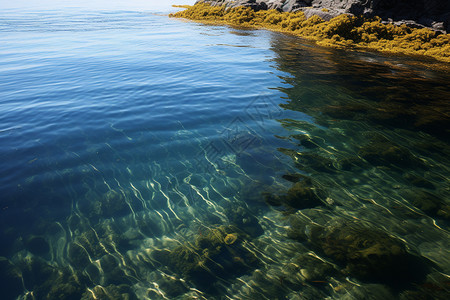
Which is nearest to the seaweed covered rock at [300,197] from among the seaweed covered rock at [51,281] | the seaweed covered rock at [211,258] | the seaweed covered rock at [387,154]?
the seaweed covered rock at [211,258]

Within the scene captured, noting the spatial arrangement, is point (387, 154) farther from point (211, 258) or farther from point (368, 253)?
point (211, 258)

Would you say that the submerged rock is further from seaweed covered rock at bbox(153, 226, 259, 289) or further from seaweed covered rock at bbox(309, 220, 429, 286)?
seaweed covered rock at bbox(309, 220, 429, 286)

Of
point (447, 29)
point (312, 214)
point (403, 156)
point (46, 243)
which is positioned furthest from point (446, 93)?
point (46, 243)

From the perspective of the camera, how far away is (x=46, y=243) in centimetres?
433

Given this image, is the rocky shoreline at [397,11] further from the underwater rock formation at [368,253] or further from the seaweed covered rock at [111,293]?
the seaweed covered rock at [111,293]

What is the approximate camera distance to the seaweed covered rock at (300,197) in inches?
203

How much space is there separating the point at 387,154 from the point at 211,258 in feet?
18.5

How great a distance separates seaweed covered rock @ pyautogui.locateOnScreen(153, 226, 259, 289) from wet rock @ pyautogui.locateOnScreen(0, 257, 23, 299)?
203 cm

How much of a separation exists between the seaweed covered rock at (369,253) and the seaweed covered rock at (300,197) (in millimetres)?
678

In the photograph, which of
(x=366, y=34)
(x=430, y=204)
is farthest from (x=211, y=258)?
(x=366, y=34)

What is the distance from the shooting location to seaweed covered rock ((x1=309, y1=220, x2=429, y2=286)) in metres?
3.80

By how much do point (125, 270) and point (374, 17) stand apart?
27.4 metres

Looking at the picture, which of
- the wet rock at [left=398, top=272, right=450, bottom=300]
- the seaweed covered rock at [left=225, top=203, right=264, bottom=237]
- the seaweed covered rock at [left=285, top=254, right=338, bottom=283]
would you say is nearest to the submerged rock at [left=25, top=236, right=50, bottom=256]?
the seaweed covered rock at [left=225, top=203, right=264, bottom=237]

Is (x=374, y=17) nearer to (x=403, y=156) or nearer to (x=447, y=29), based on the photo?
(x=447, y=29)
